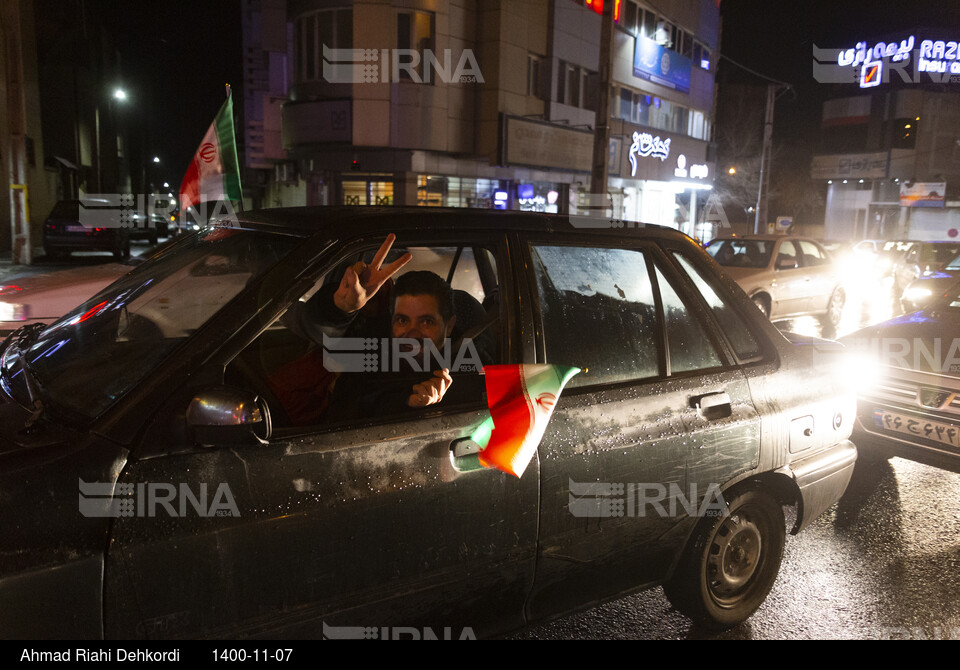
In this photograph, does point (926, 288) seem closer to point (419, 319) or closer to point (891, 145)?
point (419, 319)

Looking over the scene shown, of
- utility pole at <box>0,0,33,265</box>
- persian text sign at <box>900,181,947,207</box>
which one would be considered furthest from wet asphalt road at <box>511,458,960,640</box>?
persian text sign at <box>900,181,947,207</box>

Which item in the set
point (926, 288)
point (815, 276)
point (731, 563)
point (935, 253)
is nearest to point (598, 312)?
point (731, 563)

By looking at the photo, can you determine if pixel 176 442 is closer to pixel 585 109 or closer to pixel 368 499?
pixel 368 499

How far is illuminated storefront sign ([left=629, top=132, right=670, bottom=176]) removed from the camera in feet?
114

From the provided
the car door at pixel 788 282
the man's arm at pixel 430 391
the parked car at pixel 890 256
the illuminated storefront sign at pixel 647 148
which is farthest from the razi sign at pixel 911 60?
the man's arm at pixel 430 391

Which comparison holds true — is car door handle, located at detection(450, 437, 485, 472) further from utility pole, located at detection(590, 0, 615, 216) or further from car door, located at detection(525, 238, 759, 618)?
utility pole, located at detection(590, 0, 615, 216)

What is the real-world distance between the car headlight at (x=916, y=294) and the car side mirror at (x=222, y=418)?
12216 millimetres

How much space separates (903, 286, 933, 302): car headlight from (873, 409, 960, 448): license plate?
288 inches

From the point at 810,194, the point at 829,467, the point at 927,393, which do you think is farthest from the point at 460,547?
the point at 810,194

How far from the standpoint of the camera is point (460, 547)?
238cm

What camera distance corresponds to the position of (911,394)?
17.4 ft

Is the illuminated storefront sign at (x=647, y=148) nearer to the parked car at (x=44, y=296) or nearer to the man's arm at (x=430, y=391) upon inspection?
the parked car at (x=44, y=296)

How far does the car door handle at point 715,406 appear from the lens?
2.98m

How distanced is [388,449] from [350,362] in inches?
20.4
